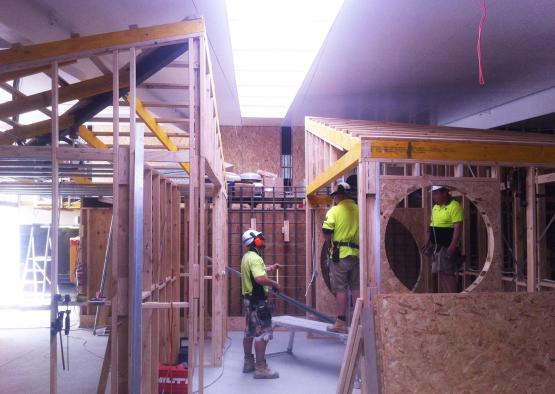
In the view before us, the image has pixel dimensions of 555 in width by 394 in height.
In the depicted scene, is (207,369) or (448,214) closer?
(207,369)

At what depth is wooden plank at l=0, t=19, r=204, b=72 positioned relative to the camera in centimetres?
393

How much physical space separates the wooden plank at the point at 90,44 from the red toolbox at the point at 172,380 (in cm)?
325

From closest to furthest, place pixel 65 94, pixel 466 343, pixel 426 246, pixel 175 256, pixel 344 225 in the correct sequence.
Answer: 1. pixel 466 343
2. pixel 65 94
3. pixel 175 256
4. pixel 344 225
5. pixel 426 246

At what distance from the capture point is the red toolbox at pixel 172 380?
5.13 metres

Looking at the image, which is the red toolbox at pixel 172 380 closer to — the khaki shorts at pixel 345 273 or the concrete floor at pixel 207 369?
the concrete floor at pixel 207 369

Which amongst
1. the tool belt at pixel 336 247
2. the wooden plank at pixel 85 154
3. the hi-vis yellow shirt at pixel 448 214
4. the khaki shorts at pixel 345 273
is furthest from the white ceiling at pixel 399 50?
the khaki shorts at pixel 345 273

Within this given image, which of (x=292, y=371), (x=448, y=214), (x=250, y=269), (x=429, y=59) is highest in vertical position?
(x=429, y=59)

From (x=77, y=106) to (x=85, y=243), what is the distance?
449cm

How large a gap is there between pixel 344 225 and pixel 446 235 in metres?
1.51

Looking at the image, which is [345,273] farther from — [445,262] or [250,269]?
[250,269]

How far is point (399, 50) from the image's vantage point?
7258 mm

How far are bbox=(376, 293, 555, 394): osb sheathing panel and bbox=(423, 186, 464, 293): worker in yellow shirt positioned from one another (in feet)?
7.07

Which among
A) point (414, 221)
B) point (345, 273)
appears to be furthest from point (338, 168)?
point (414, 221)

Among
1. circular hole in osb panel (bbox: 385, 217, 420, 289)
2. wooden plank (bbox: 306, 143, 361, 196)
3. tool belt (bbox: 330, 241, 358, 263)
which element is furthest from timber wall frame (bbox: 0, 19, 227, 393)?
circular hole in osb panel (bbox: 385, 217, 420, 289)
